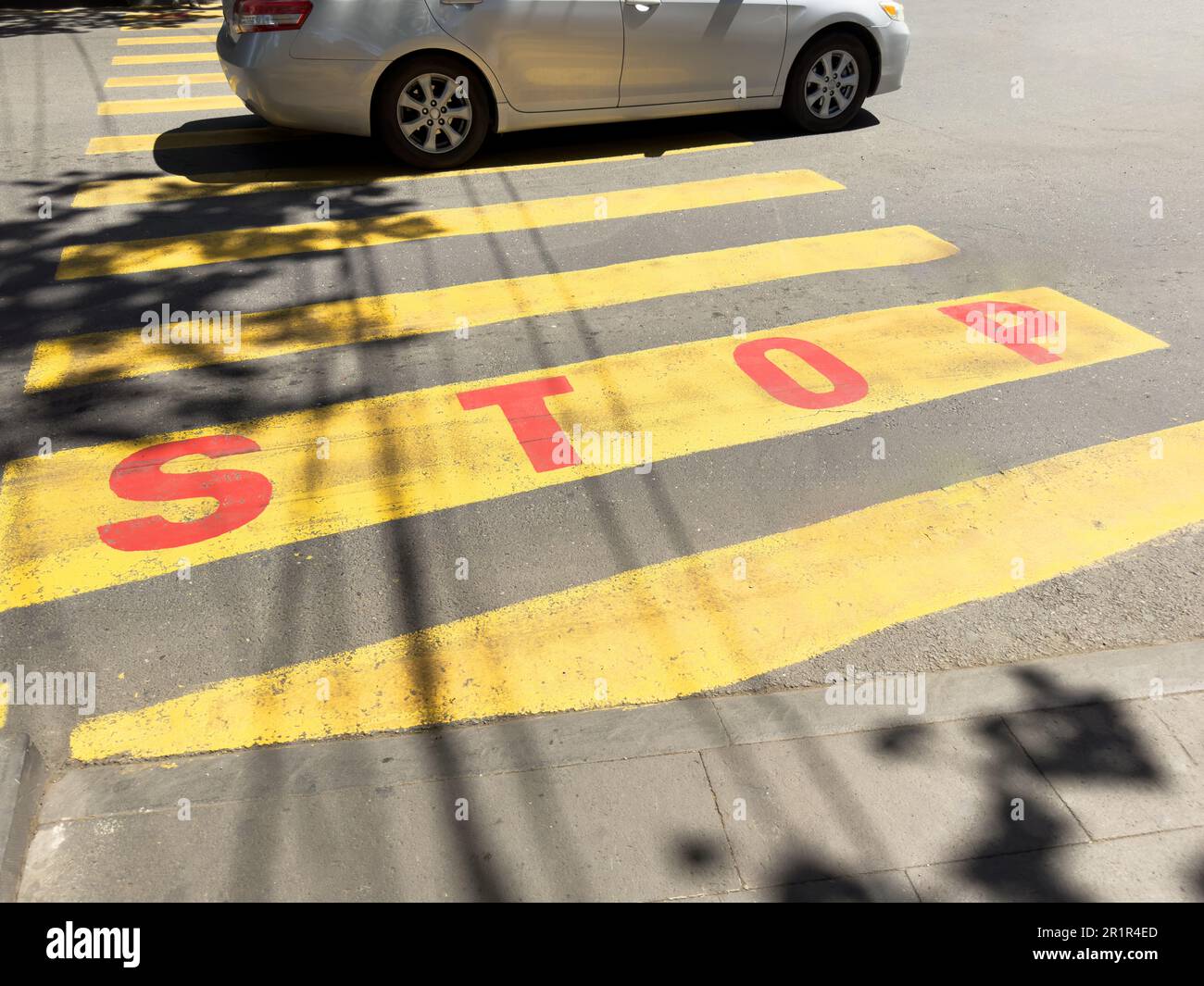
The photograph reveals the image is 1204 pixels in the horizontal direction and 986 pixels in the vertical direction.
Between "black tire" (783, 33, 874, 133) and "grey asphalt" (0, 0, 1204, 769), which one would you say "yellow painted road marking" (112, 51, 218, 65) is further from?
"black tire" (783, 33, 874, 133)

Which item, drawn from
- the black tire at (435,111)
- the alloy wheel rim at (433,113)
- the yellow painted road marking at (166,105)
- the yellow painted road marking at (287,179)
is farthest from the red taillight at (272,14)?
the yellow painted road marking at (166,105)

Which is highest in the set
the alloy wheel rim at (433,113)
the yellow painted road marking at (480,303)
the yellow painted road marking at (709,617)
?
the alloy wheel rim at (433,113)

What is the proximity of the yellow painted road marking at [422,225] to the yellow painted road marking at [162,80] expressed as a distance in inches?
186

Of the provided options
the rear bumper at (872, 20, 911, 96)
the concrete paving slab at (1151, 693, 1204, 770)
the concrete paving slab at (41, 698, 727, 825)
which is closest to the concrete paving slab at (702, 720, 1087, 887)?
the concrete paving slab at (41, 698, 727, 825)

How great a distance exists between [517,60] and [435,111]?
0.73 meters

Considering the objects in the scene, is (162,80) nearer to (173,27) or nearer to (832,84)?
(173,27)

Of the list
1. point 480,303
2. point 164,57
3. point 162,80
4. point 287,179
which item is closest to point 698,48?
point 287,179

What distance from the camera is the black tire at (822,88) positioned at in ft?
30.6

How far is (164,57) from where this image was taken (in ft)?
40.5

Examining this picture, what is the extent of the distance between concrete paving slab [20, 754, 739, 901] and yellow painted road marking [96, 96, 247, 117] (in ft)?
27.6

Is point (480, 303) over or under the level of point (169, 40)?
under

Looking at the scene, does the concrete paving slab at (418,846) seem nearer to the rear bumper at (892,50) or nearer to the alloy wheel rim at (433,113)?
the alloy wheel rim at (433,113)

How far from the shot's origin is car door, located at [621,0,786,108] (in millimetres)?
8586

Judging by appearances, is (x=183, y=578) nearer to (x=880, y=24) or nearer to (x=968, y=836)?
(x=968, y=836)
